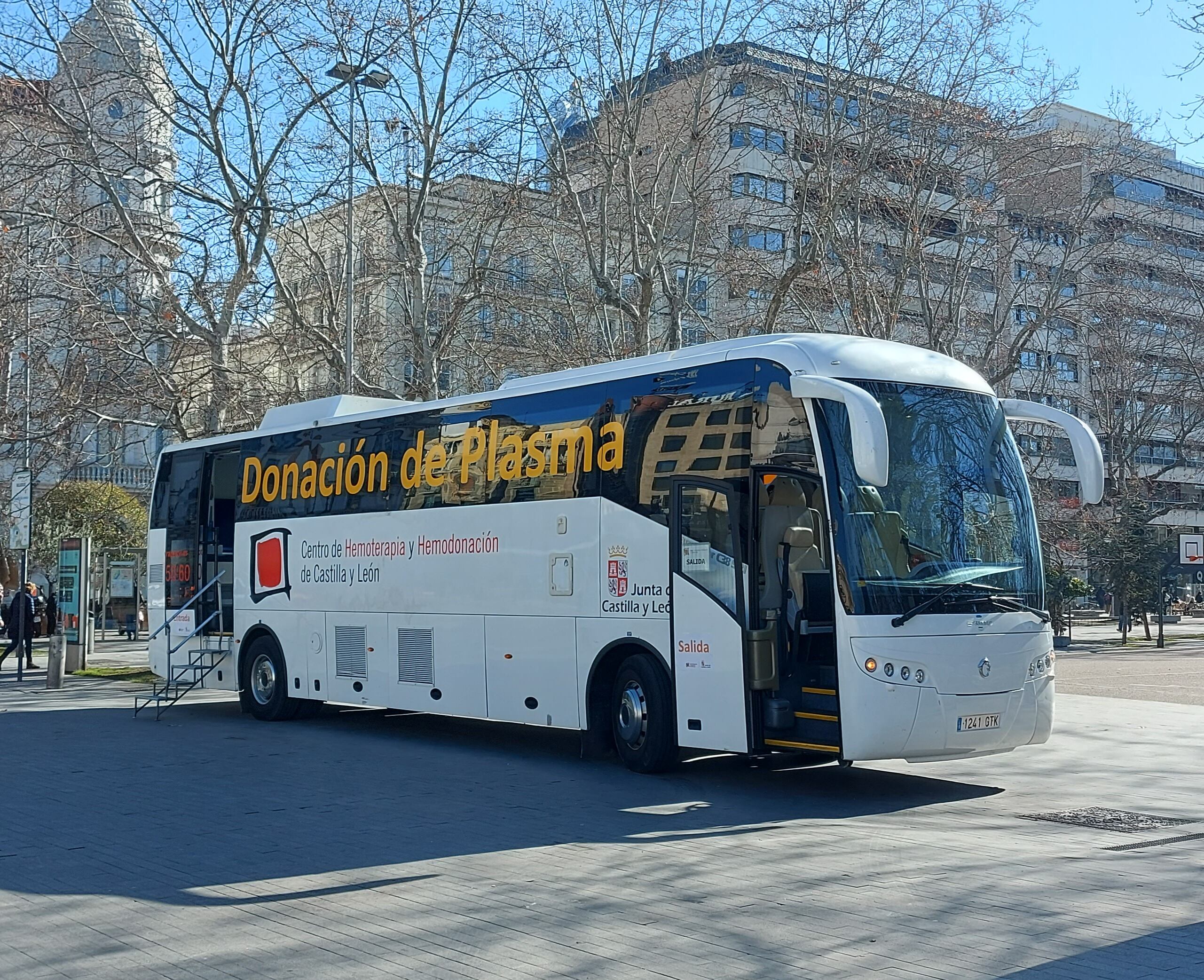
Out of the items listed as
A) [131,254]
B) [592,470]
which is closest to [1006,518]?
[592,470]

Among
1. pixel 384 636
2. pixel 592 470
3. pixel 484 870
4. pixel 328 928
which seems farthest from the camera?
pixel 384 636

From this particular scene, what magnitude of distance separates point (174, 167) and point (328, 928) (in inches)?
808

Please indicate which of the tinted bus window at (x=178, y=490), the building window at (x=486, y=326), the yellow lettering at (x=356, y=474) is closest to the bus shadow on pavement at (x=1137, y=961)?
the yellow lettering at (x=356, y=474)

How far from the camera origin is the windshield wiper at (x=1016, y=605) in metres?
11.3

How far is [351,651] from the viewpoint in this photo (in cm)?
1670

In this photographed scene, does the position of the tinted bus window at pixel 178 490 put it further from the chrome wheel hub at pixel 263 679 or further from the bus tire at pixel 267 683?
the chrome wheel hub at pixel 263 679

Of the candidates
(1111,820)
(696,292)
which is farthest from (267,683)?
(696,292)

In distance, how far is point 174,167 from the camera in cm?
2483

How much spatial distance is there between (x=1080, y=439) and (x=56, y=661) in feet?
58.0

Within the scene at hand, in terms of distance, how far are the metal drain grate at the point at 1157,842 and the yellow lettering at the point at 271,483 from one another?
38.6 feet

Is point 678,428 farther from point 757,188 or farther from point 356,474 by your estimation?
point 757,188

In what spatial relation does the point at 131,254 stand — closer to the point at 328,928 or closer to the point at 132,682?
the point at 132,682

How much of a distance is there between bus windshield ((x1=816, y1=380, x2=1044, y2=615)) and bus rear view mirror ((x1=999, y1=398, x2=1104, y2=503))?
1.58 feet

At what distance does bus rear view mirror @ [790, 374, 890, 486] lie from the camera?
9.70 metres
